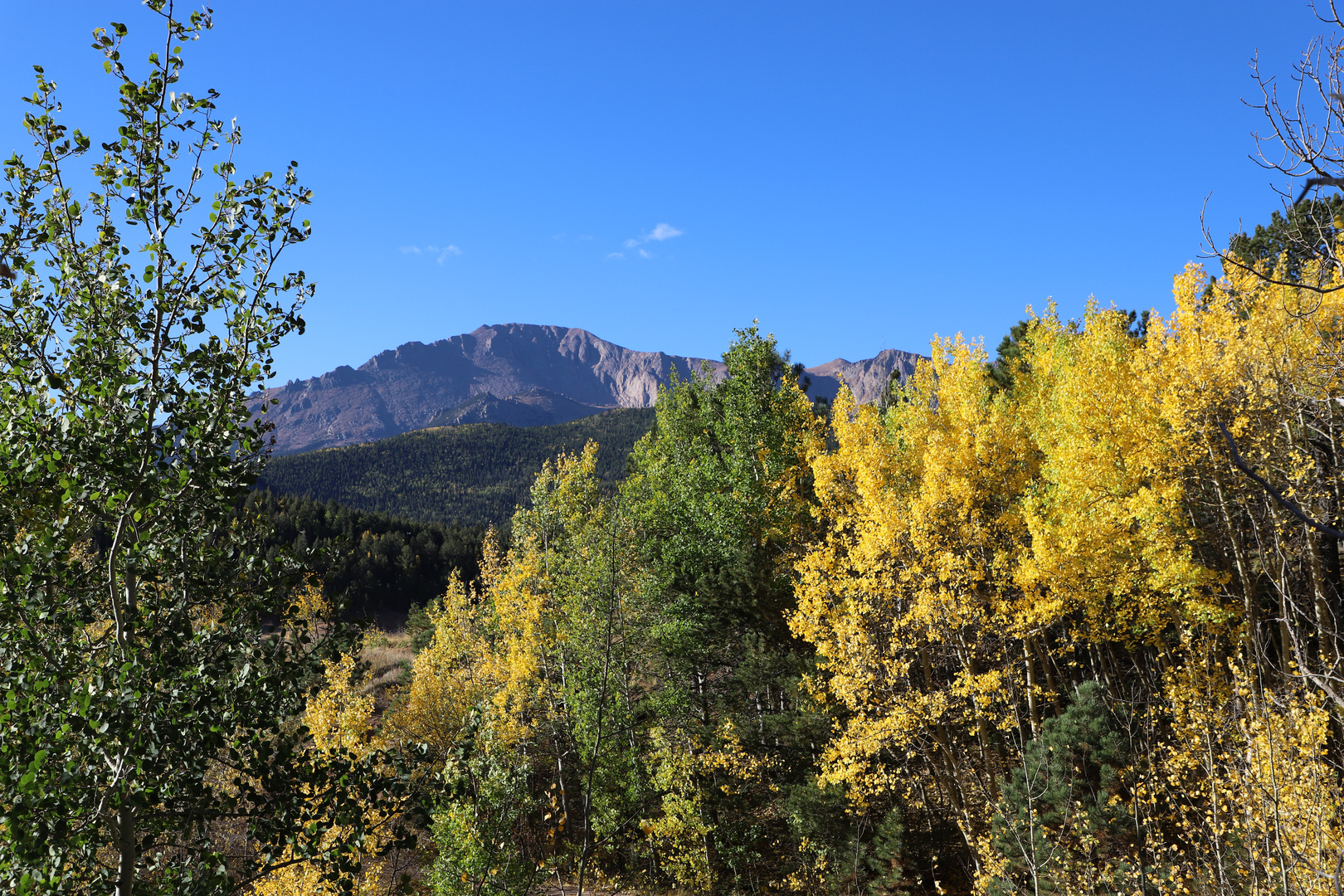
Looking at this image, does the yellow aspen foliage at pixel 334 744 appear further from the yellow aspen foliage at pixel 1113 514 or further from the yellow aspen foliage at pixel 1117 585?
the yellow aspen foliage at pixel 1113 514

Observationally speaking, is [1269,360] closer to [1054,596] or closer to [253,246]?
[1054,596]

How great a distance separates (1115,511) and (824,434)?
8890 millimetres

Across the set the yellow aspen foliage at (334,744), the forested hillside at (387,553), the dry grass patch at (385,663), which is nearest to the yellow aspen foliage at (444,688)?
the yellow aspen foliage at (334,744)

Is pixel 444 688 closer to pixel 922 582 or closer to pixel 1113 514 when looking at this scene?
pixel 922 582

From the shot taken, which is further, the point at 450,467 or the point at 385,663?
the point at 450,467

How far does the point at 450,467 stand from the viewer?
144375 mm

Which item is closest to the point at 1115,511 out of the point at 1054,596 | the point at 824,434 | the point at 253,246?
the point at 1054,596

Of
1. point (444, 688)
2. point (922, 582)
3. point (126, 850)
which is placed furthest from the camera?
point (444, 688)

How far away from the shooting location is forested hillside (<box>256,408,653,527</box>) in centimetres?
12681

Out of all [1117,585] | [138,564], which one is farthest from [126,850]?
[1117,585]

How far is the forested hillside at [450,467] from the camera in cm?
12681

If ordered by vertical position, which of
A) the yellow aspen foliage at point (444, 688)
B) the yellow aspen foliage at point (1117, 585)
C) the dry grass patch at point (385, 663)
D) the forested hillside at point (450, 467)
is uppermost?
the forested hillside at point (450, 467)

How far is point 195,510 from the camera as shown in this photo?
15.3 feet

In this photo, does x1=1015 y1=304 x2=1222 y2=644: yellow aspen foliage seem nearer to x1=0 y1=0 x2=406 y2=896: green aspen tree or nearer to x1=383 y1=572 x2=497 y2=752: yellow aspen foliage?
x1=0 y1=0 x2=406 y2=896: green aspen tree
